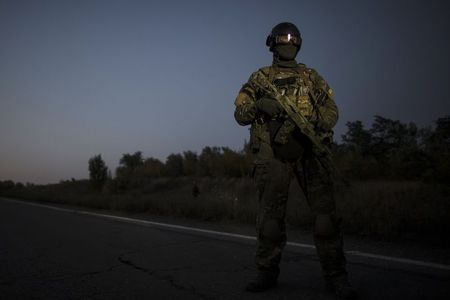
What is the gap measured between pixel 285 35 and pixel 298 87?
0.44 m

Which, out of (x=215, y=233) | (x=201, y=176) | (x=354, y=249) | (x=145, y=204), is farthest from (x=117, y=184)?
(x=354, y=249)

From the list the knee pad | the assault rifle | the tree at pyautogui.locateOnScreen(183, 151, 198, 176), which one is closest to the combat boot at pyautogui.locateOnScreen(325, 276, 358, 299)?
the knee pad

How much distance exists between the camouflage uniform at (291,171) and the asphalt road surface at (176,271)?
319 millimetres

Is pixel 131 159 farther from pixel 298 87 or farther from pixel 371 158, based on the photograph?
pixel 298 87

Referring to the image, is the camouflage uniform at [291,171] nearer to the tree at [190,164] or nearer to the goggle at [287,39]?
the goggle at [287,39]

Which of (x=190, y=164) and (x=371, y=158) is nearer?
(x=371, y=158)

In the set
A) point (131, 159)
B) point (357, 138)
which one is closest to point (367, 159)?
point (357, 138)

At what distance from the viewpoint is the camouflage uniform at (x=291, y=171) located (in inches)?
120

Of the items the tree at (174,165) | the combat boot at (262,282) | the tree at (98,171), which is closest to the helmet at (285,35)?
the combat boot at (262,282)

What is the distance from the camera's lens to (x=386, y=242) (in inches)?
222

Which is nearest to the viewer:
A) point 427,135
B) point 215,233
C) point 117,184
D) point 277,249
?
point 277,249

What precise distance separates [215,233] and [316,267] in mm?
3046

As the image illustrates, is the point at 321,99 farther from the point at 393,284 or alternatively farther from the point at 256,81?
the point at 393,284

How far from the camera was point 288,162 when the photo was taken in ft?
10.5
